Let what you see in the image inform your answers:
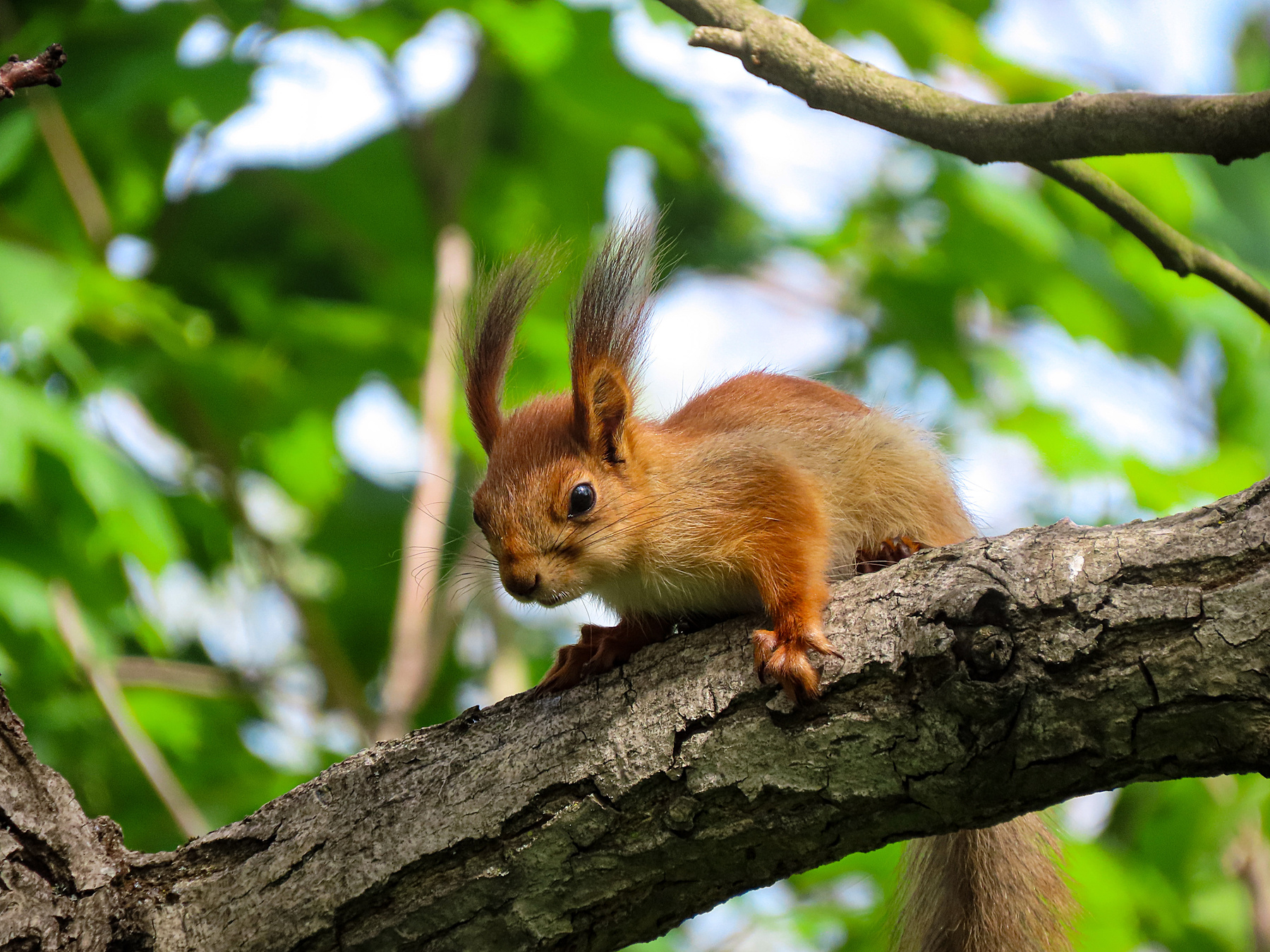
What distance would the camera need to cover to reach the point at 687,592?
268 cm

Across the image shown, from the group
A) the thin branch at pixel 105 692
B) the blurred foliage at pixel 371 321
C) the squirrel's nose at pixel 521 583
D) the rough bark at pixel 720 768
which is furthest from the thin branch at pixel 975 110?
the thin branch at pixel 105 692

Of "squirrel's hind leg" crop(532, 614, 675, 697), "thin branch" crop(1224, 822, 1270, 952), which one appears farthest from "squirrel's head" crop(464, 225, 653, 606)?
"thin branch" crop(1224, 822, 1270, 952)

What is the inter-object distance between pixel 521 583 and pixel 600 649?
0.23 meters

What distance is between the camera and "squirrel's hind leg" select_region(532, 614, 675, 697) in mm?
2484

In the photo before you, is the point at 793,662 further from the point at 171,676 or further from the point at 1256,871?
the point at 1256,871

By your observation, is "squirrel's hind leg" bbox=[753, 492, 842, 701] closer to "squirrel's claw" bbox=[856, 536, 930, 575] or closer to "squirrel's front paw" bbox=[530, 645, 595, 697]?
"squirrel's claw" bbox=[856, 536, 930, 575]

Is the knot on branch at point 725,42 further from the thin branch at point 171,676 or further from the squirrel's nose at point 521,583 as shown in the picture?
the thin branch at point 171,676

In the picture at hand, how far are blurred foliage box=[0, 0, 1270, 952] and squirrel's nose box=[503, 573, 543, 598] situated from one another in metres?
0.84

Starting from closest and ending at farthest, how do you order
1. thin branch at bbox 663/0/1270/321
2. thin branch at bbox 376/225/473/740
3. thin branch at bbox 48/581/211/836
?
thin branch at bbox 663/0/1270/321
thin branch at bbox 48/581/211/836
thin branch at bbox 376/225/473/740

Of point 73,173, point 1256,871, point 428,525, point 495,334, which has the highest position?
point 73,173

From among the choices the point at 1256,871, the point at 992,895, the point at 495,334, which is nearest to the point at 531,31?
the point at 495,334

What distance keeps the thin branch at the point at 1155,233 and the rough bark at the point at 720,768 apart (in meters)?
0.70

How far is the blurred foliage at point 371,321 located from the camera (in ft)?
12.4

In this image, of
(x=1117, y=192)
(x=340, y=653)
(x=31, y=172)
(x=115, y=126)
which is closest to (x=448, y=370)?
(x=340, y=653)
